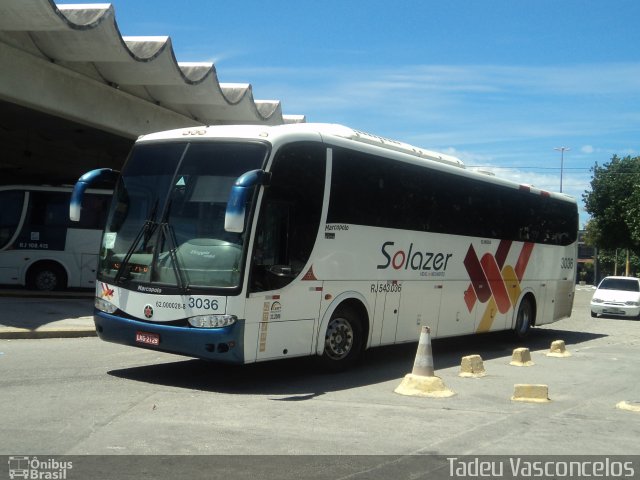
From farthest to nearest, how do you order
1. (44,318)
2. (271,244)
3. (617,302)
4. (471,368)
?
(617,302)
(44,318)
(471,368)
(271,244)

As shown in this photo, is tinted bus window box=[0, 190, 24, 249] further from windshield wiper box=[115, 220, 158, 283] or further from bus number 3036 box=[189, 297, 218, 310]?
bus number 3036 box=[189, 297, 218, 310]

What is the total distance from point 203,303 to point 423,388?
9.84 feet

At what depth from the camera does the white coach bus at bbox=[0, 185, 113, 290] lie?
69.6ft

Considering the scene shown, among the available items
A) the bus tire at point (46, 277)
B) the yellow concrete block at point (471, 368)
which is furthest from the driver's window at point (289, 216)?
the bus tire at point (46, 277)

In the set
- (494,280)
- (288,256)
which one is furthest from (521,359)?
(288,256)

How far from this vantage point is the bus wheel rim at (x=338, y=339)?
10656 millimetres

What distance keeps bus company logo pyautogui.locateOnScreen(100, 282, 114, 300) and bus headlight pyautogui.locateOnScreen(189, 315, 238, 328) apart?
143cm

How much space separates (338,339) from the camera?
10836mm

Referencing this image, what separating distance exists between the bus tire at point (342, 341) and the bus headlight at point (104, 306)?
2.88 m

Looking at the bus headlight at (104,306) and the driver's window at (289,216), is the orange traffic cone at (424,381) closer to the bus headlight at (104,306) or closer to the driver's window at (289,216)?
the driver's window at (289,216)

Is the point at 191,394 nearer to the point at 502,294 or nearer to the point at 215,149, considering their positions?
the point at 215,149

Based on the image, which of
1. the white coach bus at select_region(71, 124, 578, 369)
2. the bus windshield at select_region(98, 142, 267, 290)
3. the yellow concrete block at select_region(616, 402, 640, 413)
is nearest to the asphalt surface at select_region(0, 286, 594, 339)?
the white coach bus at select_region(71, 124, 578, 369)

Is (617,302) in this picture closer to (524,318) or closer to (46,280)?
(524,318)

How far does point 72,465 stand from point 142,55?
14.9m
